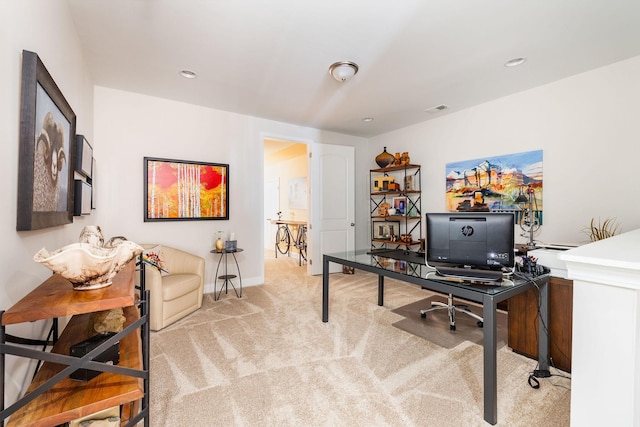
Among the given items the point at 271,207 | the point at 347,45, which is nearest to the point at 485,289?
the point at 347,45

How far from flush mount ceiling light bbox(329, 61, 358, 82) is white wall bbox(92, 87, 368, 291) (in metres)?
1.92

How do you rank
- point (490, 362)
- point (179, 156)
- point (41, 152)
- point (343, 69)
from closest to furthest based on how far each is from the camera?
point (41, 152)
point (490, 362)
point (343, 69)
point (179, 156)

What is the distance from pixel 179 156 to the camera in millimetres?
3678

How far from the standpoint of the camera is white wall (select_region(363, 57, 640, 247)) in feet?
8.57

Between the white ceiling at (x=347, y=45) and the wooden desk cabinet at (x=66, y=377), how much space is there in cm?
188

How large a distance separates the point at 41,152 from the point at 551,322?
3.28 meters

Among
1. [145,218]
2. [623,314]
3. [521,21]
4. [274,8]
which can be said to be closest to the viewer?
[623,314]

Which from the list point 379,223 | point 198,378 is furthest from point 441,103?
point 198,378

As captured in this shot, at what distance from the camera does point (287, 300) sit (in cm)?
358

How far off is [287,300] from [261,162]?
6.71ft

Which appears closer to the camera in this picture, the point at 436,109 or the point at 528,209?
the point at 528,209

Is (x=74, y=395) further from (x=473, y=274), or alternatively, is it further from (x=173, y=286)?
(x=473, y=274)

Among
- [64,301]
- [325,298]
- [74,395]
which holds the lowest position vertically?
[325,298]

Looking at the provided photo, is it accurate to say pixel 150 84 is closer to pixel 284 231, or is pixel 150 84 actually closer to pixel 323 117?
pixel 323 117
